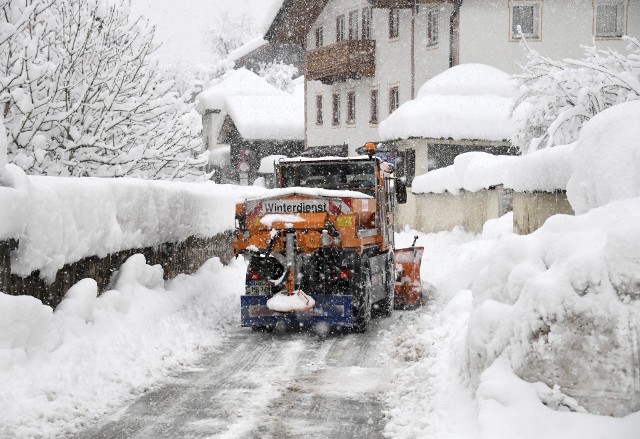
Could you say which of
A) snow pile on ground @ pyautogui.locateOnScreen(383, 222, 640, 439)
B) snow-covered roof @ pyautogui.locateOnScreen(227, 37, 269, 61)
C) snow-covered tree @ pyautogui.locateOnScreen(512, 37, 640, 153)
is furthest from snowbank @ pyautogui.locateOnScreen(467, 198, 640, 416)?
snow-covered roof @ pyautogui.locateOnScreen(227, 37, 269, 61)

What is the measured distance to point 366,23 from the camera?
37.7 m

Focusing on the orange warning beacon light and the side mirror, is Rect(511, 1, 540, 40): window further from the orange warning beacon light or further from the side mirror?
the orange warning beacon light

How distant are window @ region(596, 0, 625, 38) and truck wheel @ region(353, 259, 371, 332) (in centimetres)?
2501

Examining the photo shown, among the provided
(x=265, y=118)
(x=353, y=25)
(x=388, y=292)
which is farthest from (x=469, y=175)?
(x=265, y=118)

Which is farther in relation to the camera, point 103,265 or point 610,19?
point 610,19

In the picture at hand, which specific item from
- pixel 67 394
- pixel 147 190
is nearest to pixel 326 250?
pixel 147 190

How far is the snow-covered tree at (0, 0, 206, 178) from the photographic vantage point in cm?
1373

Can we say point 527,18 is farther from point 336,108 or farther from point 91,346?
point 91,346

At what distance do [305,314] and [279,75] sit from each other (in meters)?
64.4

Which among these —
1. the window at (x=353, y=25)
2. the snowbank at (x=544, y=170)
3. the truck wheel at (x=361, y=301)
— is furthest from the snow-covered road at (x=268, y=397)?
the window at (x=353, y=25)

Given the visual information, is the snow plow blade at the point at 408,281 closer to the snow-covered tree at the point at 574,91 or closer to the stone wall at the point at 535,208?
the stone wall at the point at 535,208

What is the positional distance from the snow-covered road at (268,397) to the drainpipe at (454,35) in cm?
2353

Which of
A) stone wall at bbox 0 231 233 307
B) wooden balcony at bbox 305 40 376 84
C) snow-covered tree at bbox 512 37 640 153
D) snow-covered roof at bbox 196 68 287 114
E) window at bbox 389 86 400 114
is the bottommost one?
stone wall at bbox 0 231 233 307

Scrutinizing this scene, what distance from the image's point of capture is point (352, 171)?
12758 millimetres
